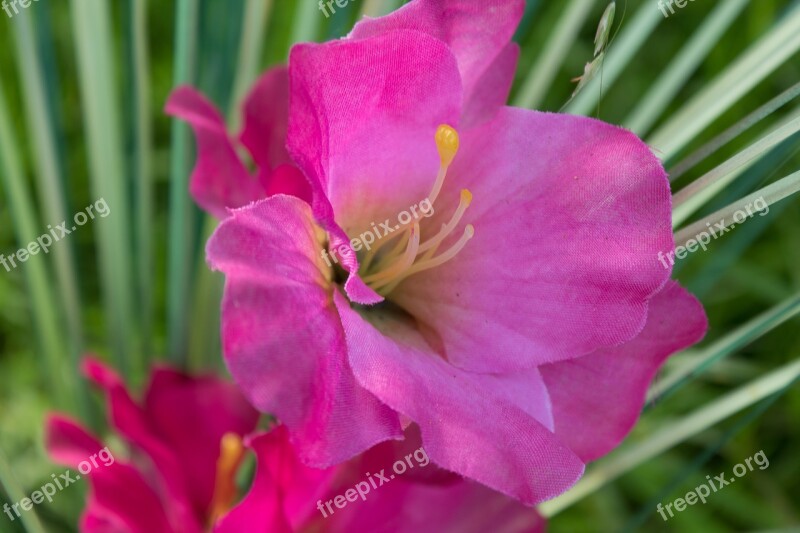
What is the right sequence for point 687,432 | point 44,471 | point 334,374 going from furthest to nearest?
point 44,471, point 687,432, point 334,374

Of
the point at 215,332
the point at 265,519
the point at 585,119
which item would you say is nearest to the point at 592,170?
the point at 585,119

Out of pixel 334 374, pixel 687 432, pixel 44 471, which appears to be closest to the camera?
pixel 334 374

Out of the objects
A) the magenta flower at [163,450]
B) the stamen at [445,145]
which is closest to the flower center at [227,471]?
the magenta flower at [163,450]

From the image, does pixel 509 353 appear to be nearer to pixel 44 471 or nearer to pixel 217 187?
pixel 217 187

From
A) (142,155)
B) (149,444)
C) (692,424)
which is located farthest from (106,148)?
(692,424)

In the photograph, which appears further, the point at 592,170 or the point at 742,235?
the point at 742,235

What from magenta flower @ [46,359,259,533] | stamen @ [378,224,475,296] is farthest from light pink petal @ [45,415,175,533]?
stamen @ [378,224,475,296]
